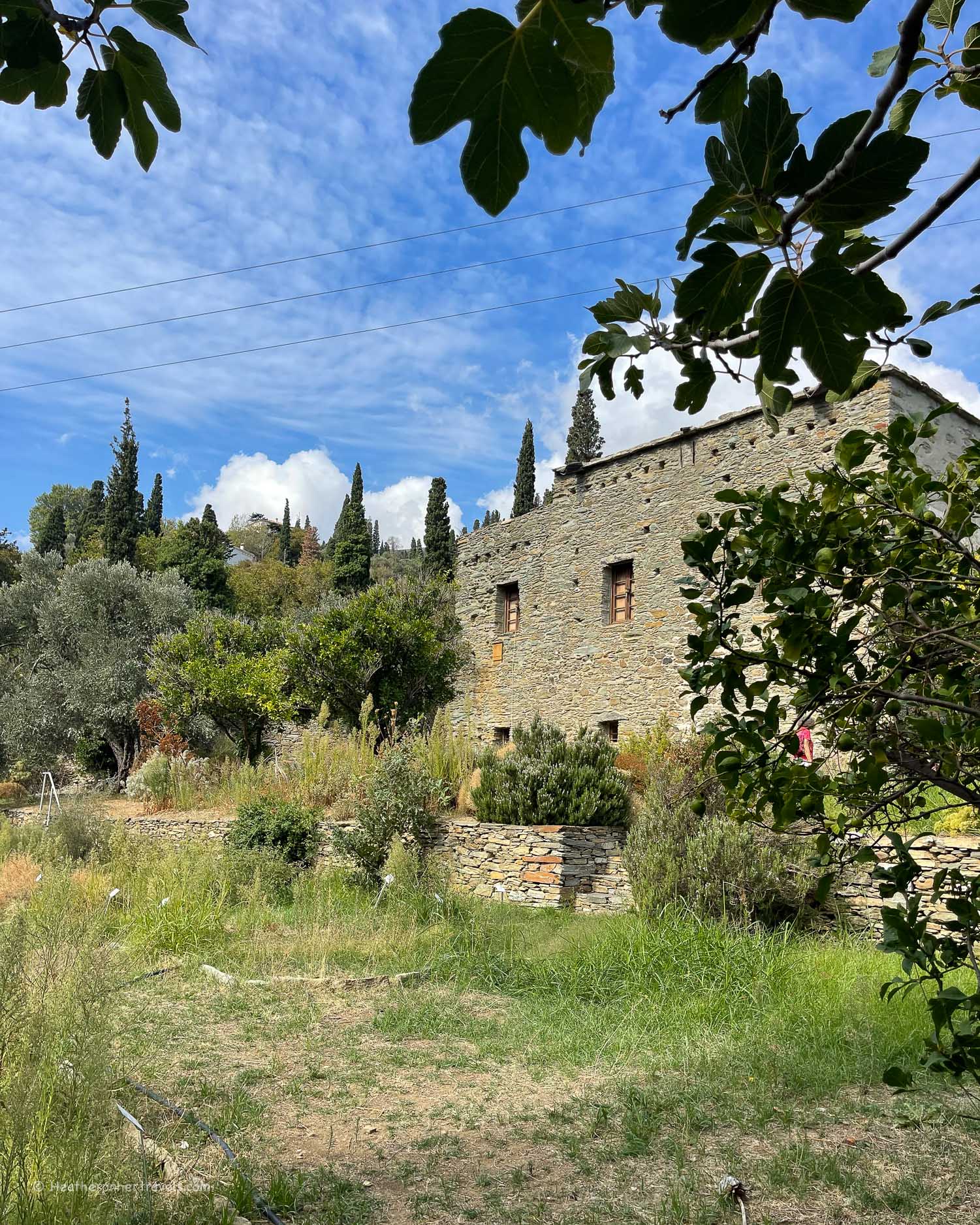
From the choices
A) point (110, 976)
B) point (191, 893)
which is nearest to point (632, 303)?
point (110, 976)

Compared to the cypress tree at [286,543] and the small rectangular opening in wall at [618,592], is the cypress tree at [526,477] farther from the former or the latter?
the cypress tree at [286,543]

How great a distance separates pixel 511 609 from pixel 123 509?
18.3m

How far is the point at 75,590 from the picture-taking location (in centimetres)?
1789

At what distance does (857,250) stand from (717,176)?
35cm

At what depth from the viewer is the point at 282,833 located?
9086 mm

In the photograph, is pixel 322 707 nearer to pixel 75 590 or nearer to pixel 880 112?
pixel 75 590

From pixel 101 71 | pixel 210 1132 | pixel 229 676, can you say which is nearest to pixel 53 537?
pixel 229 676

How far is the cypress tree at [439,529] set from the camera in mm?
29312

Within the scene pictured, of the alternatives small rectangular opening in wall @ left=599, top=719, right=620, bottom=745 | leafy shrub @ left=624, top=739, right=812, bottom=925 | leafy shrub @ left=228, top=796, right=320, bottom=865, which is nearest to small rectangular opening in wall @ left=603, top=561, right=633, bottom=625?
small rectangular opening in wall @ left=599, top=719, right=620, bottom=745

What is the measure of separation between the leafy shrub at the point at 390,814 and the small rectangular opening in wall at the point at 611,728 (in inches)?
202

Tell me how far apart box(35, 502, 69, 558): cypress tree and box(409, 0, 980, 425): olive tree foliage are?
127ft

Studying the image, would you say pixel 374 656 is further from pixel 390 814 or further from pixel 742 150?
pixel 742 150

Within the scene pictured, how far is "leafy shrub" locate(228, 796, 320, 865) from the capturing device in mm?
8977

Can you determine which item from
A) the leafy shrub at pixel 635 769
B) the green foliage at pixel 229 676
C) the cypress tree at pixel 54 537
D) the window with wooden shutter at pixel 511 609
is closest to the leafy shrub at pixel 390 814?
the leafy shrub at pixel 635 769
